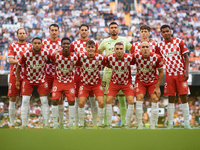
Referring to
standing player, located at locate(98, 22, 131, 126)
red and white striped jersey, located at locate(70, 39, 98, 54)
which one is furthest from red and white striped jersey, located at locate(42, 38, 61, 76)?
standing player, located at locate(98, 22, 131, 126)

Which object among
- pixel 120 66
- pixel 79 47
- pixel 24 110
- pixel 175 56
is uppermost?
pixel 79 47

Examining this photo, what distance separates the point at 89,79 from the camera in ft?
19.2

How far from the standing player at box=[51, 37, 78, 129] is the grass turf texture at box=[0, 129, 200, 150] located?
163 centimetres

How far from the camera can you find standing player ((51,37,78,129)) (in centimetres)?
580

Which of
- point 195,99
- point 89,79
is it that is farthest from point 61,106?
point 195,99

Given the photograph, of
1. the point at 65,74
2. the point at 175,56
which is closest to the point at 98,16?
the point at 175,56

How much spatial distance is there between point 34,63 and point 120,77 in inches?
67.6

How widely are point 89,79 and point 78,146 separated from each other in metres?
2.42

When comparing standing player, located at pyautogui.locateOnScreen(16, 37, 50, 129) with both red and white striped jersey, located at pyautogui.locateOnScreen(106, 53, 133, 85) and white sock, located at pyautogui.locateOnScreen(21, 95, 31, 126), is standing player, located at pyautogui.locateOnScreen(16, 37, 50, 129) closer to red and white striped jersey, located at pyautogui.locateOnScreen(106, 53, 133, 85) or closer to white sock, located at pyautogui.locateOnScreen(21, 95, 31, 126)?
white sock, located at pyautogui.locateOnScreen(21, 95, 31, 126)

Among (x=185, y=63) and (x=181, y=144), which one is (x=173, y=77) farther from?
(x=181, y=144)

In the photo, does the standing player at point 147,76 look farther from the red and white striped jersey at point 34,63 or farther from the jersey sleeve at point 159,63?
the red and white striped jersey at point 34,63

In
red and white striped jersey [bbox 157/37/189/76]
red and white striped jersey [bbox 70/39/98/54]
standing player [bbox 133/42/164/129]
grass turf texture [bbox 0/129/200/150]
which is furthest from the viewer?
red and white striped jersey [bbox 70/39/98/54]

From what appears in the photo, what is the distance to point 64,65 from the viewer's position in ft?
19.1

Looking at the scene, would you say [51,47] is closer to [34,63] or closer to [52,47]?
[52,47]
